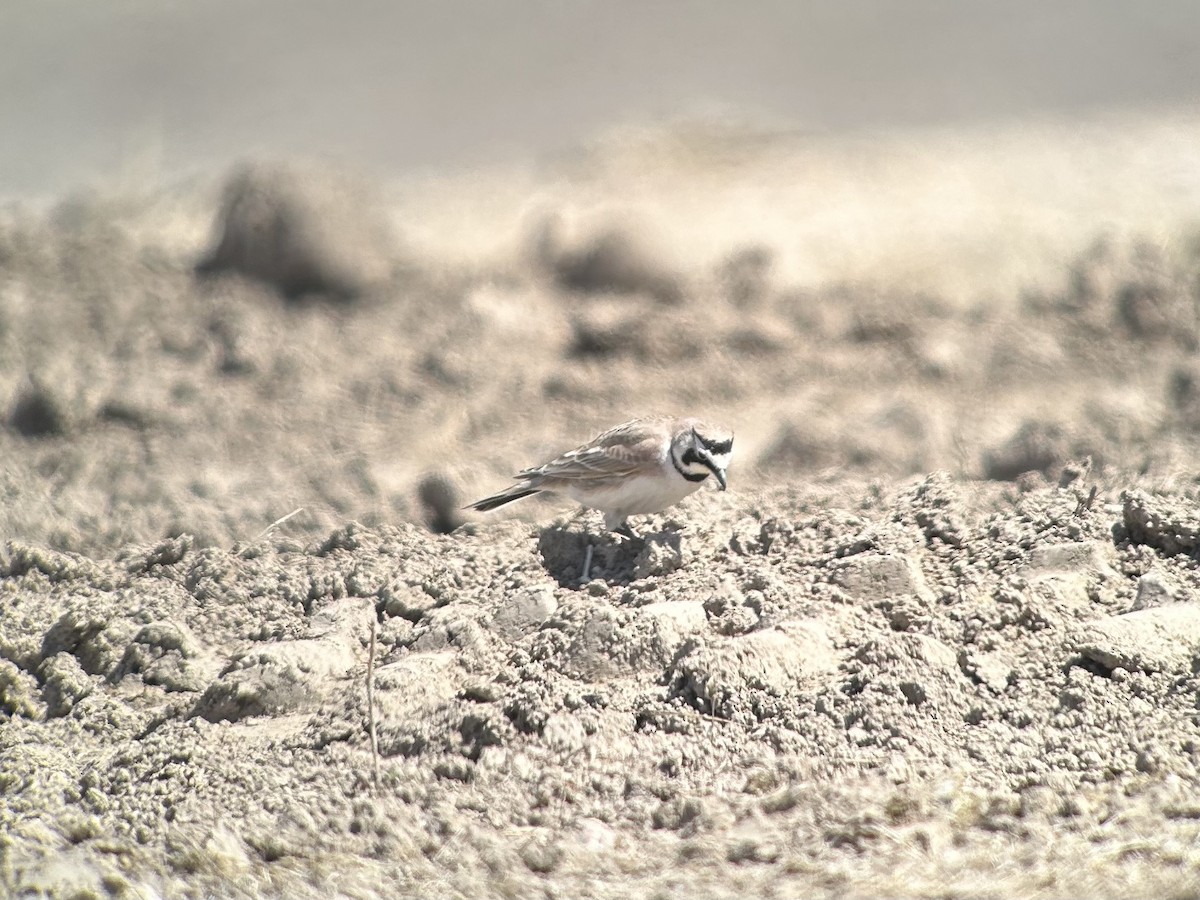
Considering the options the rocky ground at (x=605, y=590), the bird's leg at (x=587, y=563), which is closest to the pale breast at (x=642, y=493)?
the rocky ground at (x=605, y=590)

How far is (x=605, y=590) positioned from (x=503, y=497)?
1.17 metres

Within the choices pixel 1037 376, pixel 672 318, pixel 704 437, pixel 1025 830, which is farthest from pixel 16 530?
pixel 1037 376

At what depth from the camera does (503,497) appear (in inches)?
254

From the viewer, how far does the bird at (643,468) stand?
6070mm

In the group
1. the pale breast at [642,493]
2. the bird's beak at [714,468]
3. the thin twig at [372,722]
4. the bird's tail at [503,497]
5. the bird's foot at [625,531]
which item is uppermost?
the bird's beak at [714,468]

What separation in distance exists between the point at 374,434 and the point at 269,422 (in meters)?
0.69

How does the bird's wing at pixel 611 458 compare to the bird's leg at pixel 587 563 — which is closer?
the bird's leg at pixel 587 563

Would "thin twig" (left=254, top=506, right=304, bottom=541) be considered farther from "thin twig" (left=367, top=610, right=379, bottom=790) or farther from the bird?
"thin twig" (left=367, top=610, right=379, bottom=790)

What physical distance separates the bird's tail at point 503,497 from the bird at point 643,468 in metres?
0.02

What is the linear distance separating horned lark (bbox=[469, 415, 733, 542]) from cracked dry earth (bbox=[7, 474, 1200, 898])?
24 centimetres

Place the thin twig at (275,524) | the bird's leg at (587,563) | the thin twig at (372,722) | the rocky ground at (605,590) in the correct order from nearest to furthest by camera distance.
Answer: the rocky ground at (605,590) → the thin twig at (372,722) → the bird's leg at (587,563) → the thin twig at (275,524)

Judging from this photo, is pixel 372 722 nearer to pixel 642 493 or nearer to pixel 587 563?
pixel 587 563

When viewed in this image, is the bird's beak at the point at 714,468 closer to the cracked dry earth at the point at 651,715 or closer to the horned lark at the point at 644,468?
the horned lark at the point at 644,468

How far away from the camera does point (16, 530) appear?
685 centimetres
